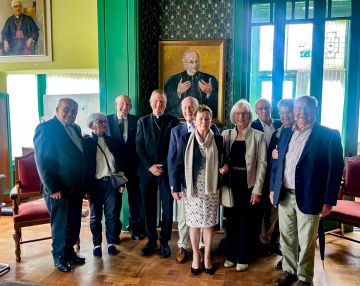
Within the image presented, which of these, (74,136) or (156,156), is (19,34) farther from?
(156,156)

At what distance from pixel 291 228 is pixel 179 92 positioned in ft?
6.80

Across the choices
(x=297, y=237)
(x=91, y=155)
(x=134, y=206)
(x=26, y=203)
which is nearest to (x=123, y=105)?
(x=91, y=155)

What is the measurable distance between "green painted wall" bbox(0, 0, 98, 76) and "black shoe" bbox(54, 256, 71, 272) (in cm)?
268

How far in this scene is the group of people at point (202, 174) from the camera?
2.39 meters

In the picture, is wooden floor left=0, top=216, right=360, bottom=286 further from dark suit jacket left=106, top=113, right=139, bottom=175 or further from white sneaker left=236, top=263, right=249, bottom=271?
dark suit jacket left=106, top=113, right=139, bottom=175

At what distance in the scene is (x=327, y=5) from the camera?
3.69m

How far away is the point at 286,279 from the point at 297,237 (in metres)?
0.34

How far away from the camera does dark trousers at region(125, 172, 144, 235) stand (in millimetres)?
3572

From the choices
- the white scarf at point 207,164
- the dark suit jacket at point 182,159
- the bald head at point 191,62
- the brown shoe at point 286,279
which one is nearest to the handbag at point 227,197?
the white scarf at point 207,164

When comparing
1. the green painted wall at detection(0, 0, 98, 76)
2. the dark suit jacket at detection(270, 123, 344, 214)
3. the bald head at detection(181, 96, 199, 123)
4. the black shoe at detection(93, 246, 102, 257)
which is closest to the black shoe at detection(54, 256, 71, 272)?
the black shoe at detection(93, 246, 102, 257)

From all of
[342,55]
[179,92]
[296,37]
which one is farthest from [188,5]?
[342,55]

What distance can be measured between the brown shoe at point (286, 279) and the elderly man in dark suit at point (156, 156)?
1017 mm

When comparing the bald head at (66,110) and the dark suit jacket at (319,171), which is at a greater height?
the bald head at (66,110)

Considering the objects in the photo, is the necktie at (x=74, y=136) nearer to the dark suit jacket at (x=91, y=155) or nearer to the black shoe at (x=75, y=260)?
the dark suit jacket at (x=91, y=155)
